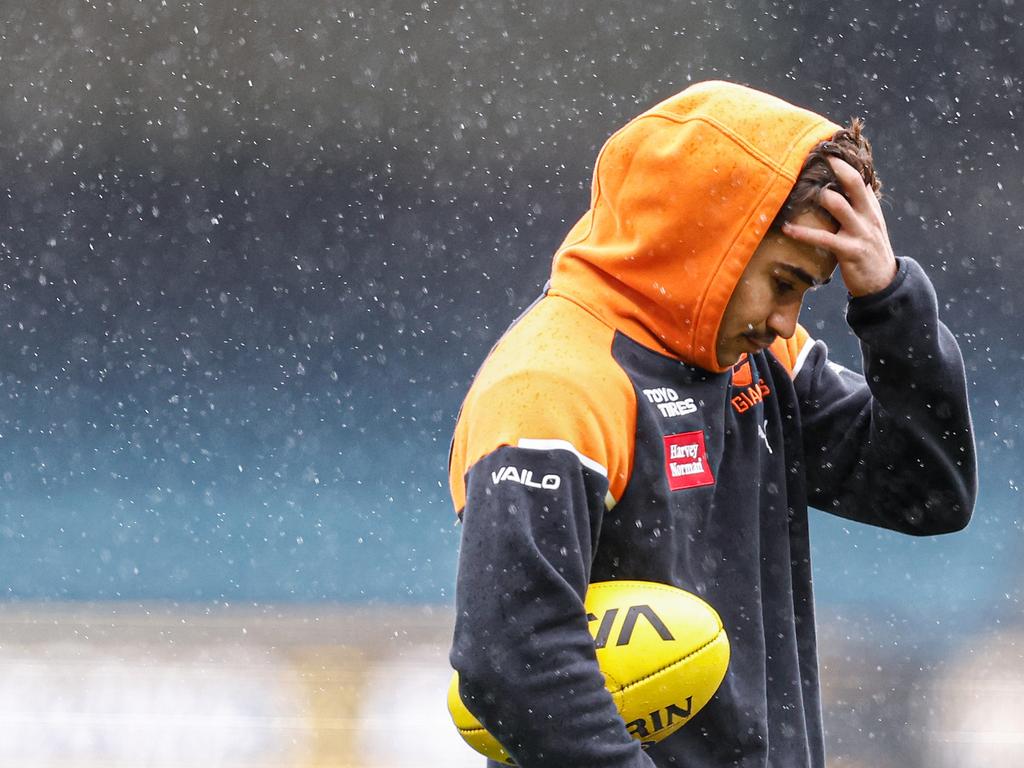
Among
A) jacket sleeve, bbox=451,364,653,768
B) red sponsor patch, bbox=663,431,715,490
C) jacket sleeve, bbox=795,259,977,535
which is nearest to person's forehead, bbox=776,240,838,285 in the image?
jacket sleeve, bbox=795,259,977,535

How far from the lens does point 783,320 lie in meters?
1.97

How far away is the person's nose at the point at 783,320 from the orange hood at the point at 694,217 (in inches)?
3.1

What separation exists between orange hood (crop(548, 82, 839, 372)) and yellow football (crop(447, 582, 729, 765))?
1.31ft

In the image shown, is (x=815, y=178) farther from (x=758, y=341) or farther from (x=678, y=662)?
(x=678, y=662)

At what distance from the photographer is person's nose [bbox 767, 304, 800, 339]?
1.96m

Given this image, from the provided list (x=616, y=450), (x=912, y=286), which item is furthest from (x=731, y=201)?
(x=616, y=450)

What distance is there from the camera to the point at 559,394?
68.7 inches

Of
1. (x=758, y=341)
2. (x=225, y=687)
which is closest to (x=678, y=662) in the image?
(x=758, y=341)

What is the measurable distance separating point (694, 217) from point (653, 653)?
67 centimetres

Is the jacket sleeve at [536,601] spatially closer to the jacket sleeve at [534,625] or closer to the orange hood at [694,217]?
Result: the jacket sleeve at [534,625]

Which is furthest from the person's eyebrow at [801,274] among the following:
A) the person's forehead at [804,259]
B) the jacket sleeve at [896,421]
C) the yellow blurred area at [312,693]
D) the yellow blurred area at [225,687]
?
the yellow blurred area at [225,687]

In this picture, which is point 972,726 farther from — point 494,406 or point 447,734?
point 494,406

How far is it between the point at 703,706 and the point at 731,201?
77cm

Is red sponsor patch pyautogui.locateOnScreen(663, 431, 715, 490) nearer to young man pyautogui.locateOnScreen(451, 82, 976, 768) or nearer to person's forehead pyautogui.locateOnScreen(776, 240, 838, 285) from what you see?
young man pyautogui.locateOnScreen(451, 82, 976, 768)
